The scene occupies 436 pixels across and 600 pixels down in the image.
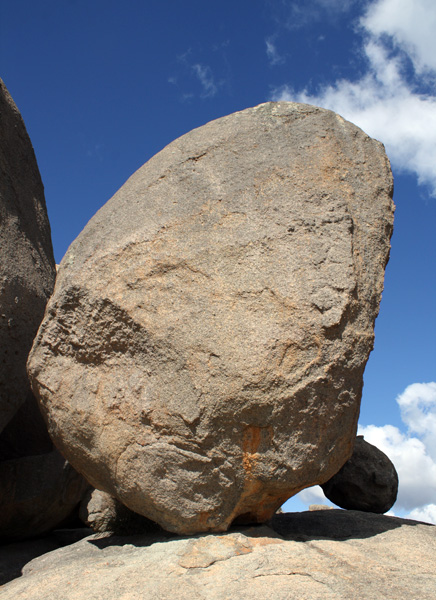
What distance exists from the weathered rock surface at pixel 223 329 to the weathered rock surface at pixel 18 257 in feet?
1.76

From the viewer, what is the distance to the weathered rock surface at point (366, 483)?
4719 mm

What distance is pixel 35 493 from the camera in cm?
447

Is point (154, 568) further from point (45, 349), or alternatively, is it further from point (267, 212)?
point (267, 212)

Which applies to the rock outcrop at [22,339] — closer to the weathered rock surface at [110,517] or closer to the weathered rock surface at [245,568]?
the weathered rock surface at [110,517]

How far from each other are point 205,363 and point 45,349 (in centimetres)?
111

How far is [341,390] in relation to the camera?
10.6ft

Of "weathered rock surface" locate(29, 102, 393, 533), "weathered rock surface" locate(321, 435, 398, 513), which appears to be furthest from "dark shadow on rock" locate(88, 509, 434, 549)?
"weathered rock surface" locate(321, 435, 398, 513)

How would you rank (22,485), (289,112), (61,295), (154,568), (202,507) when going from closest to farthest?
1. (154,568)
2. (202,507)
3. (61,295)
4. (289,112)
5. (22,485)

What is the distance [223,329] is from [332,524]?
67.2 inches

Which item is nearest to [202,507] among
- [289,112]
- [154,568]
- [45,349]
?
[154,568]

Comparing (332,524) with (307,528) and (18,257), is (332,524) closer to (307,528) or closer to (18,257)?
(307,528)

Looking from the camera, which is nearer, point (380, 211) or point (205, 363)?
point (205, 363)

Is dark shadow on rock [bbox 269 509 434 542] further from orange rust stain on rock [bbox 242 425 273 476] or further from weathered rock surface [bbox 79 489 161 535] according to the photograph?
weathered rock surface [bbox 79 489 161 535]

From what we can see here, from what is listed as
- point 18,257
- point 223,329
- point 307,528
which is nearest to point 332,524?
point 307,528
